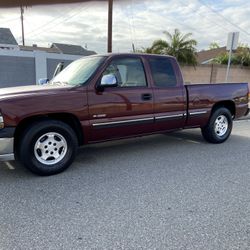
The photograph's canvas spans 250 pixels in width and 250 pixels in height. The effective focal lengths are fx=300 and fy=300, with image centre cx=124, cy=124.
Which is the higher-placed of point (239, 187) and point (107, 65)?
point (107, 65)

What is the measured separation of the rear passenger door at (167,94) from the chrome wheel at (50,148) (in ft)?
6.23

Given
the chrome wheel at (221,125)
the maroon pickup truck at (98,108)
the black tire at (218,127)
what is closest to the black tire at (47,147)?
the maroon pickup truck at (98,108)

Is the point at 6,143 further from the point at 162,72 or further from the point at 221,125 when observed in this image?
the point at 221,125

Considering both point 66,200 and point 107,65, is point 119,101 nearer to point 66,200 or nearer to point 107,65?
point 107,65

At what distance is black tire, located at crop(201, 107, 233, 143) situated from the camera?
663 cm

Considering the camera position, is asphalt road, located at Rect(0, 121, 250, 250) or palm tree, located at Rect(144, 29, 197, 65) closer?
asphalt road, located at Rect(0, 121, 250, 250)

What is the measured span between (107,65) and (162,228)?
9.55ft

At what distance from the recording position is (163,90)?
5656 mm

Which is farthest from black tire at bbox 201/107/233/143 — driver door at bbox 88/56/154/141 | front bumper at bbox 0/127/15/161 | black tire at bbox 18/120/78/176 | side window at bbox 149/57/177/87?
front bumper at bbox 0/127/15/161

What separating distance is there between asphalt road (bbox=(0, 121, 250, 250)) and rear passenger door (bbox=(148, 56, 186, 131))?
26.1 inches

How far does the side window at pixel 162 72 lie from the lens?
563cm

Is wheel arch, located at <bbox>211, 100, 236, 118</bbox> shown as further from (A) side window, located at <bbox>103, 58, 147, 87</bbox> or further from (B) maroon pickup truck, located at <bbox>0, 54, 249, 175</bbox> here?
(A) side window, located at <bbox>103, 58, 147, 87</bbox>

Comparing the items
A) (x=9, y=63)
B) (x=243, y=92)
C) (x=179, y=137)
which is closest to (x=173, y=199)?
(x=179, y=137)

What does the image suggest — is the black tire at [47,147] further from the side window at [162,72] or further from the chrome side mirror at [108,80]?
the side window at [162,72]
